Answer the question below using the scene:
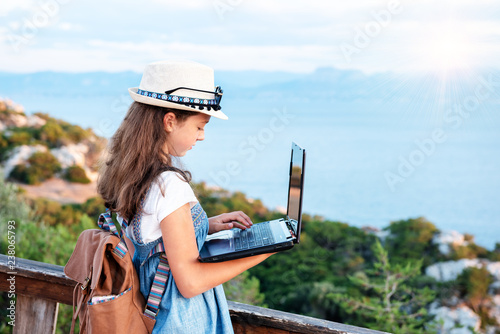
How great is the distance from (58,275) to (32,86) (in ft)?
22.4

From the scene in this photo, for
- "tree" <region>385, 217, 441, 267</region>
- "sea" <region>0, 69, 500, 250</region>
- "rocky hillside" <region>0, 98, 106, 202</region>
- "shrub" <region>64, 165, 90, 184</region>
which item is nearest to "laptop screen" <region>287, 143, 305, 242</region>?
"tree" <region>385, 217, 441, 267</region>

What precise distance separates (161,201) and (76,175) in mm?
4402

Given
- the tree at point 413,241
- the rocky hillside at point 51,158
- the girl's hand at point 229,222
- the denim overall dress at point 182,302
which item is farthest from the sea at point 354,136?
the denim overall dress at point 182,302

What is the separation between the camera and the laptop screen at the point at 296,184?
3.73ft

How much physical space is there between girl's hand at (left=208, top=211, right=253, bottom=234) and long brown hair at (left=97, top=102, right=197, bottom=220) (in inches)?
8.9

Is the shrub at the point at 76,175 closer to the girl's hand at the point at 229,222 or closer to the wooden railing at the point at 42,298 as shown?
the wooden railing at the point at 42,298

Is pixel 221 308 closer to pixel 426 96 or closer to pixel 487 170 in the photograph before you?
pixel 426 96

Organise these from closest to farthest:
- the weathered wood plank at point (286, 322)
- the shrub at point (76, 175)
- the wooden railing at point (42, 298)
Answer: the weathered wood plank at point (286, 322) → the wooden railing at point (42, 298) → the shrub at point (76, 175)

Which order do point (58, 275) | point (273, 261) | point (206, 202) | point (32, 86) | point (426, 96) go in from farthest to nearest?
1. point (32, 86)
2. point (426, 96)
3. point (206, 202)
4. point (273, 261)
5. point (58, 275)

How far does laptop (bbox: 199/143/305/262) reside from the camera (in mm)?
1113

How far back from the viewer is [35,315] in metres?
1.62

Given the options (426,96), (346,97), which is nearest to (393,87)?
(426,96)

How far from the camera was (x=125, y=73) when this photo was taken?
7785mm

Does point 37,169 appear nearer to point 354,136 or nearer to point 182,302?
point 182,302
